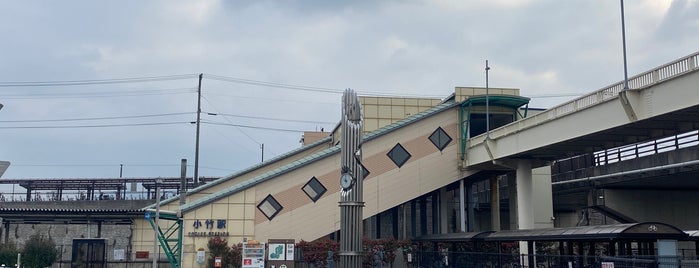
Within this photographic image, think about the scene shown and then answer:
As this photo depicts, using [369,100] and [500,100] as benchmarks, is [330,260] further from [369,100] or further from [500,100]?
[369,100]

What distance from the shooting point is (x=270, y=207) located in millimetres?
46719

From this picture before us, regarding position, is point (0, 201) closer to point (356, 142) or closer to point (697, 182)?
point (356, 142)

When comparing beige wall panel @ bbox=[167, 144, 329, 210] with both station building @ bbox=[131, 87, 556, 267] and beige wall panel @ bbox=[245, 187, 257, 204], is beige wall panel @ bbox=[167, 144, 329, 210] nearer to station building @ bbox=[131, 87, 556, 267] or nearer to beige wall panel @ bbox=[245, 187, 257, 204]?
station building @ bbox=[131, 87, 556, 267]

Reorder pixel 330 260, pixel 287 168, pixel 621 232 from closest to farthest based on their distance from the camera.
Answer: pixel 621 232, pixel 330 260, pixel 287 168

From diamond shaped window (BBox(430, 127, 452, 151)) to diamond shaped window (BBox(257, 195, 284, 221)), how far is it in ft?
39.3

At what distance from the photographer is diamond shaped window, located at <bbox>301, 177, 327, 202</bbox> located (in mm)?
47156

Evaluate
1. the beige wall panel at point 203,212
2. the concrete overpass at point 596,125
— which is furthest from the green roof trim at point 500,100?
the beige wall panel at point 203,212

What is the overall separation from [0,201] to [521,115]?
184 ft

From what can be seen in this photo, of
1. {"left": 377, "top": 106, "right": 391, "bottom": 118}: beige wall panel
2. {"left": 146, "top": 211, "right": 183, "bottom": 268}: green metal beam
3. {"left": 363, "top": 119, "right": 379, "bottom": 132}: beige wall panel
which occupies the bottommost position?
{"left": 146, "top": 211, "right": 183, "bottom": 268}: green metal beam

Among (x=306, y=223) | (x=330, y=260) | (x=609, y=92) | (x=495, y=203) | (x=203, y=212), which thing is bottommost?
(x=330, y=260)

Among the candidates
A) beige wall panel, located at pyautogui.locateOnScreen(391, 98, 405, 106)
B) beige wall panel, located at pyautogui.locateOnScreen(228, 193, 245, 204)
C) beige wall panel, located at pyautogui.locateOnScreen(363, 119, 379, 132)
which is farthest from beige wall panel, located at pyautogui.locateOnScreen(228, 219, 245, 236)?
beige wall panel, located at pyautogui.locateOnScreen(391, 98, 405, 106)

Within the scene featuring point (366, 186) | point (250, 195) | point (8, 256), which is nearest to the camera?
point (250, 195)

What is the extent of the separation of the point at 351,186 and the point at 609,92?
13.1 metres

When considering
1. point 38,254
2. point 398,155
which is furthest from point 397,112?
point 38,254
